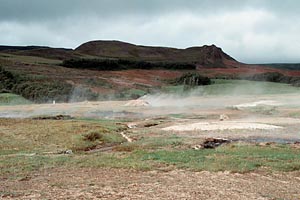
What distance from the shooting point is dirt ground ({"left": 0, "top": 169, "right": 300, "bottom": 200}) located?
14367 millimetres

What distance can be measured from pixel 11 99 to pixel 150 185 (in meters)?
61.7

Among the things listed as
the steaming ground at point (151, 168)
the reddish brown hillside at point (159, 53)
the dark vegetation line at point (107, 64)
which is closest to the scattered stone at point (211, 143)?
the steaming ground at point (151, 168)

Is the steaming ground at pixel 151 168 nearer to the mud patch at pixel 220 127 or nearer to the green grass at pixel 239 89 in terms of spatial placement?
the mud patch at pixel 220 127

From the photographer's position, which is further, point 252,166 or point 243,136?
point 243,136

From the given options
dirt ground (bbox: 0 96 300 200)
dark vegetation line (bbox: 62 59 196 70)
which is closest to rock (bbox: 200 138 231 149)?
dirt ground (bbox: 0 96 300 200)

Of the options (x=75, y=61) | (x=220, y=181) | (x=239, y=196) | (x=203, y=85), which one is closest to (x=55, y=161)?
(x=220, y=181)

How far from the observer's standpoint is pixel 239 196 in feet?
47.1

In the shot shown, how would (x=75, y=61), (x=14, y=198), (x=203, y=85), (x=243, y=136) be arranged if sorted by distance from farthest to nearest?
1. (x=75, y=61)
2. (x=203, y=85)
3. (x=243, y=136)
4. (x=14, y=198)

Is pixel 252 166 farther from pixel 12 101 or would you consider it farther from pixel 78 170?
pixel 12 101

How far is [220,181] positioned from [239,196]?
6.81ft

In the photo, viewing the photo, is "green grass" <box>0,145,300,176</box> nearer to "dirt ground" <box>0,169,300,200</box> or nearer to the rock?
"dirt ground" <box>0,169,300,200</box>

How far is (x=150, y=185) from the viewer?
51.7 ft

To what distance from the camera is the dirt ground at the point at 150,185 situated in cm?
1437

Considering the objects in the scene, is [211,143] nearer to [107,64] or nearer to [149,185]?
[149,185]
